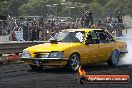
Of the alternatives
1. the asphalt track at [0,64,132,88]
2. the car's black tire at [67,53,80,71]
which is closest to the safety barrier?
the asphalt track at [0,64,132,88]

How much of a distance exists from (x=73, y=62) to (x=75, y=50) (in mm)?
414

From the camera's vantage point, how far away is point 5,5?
95.7m

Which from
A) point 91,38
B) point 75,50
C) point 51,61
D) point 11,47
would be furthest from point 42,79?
point 11,47

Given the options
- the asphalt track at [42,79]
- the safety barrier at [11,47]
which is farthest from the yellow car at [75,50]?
the safety barrier at [11,47]

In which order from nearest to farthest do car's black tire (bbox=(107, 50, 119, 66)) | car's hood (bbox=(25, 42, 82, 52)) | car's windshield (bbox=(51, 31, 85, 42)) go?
car's hood (bbox=(25, 42, 82, 52)) < car's windshield (bbox=(51, 31, 85, 42)) < car's black tire (bbox=(107, 50, 119, 66))

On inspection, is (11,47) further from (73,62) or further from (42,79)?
(42,79)

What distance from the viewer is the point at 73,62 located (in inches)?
500

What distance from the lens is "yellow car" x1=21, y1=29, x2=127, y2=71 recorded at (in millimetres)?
12453

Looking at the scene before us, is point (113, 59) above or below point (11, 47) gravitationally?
below

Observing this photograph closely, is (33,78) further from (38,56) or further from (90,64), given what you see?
(90,64)

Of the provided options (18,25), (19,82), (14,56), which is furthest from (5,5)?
(19,82)

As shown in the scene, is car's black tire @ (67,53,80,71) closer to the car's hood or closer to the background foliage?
the car's hood

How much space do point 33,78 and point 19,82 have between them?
36.2 inches

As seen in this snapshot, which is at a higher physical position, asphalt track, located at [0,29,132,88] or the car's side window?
the car's side window
